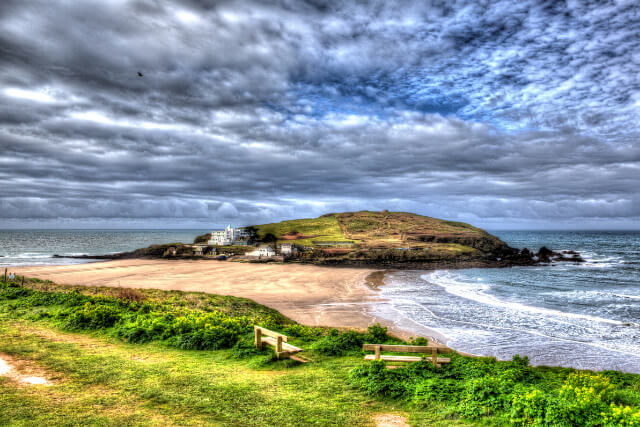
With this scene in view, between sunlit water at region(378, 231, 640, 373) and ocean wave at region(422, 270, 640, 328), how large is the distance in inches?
2.4

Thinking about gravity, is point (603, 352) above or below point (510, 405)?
below

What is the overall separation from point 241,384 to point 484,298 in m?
28.7

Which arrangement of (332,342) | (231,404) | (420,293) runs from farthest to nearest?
1. (420,293)
2. (332,342)
3. (231,404)

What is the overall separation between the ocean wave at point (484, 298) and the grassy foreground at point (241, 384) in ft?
47.6

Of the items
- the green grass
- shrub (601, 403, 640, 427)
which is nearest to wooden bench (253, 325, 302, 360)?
shrub (601, 403, 640, 427)

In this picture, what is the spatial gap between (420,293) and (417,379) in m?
26.5

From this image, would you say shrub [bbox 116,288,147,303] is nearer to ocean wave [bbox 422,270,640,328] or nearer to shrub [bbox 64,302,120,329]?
shrub [bbox 64,302,120,329]

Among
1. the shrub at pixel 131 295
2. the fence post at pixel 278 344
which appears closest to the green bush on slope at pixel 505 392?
the fence post at pixel 278 344

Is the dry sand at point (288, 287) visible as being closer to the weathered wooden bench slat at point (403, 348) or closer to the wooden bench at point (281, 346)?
the weathered wooden bench slat at point (403, 348)

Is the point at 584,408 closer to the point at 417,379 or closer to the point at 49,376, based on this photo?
the point at 417,379

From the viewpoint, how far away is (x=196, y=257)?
73938 mm

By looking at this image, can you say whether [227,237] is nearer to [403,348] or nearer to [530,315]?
[530,315]

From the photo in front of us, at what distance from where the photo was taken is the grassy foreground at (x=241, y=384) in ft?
24.8

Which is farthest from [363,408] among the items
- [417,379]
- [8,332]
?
[8,332]
